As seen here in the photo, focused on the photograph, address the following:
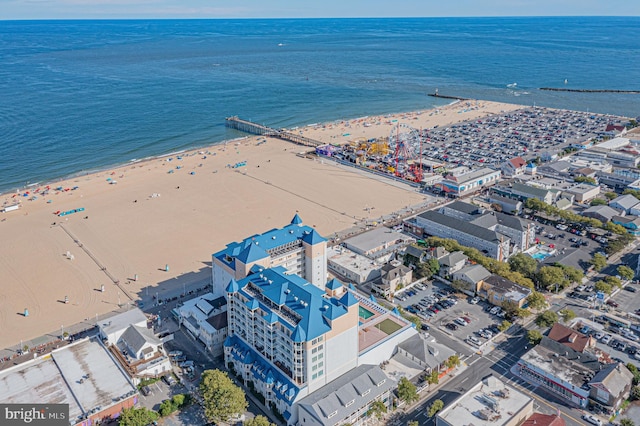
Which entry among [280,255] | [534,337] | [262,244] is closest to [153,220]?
[262,244]

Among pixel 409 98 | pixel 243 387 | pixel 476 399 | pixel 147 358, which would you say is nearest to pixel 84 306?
pixel 147 358

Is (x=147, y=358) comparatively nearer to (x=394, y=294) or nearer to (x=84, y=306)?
(x=84, y=306)

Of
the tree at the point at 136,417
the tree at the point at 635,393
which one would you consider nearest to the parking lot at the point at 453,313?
the tree at the point at 635,393

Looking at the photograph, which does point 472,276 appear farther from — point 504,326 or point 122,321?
point 122,321

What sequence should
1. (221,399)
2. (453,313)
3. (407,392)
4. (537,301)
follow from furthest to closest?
1. (453,313)
2. (537,301)
3. (407,392)
4. (221,399)

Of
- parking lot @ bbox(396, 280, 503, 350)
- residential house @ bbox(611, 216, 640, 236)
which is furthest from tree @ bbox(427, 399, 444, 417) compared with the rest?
residential house @ bbox(611, 216, 640, 236)

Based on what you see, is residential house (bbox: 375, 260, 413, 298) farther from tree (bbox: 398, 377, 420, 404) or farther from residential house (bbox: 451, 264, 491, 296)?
tree (bbox: 398, 377, 420, 404)
